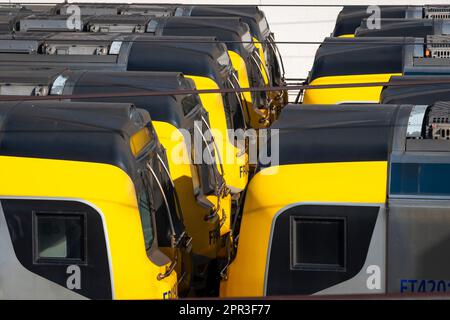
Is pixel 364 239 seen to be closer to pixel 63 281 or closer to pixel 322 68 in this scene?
pixel 63 281

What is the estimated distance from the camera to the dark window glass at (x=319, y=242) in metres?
7.83

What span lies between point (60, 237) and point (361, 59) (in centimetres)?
558

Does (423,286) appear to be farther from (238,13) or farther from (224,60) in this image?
(238,13)

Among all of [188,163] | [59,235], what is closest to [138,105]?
[188,163]

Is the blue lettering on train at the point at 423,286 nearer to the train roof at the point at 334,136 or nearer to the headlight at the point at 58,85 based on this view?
the train roof at the point at 334,136

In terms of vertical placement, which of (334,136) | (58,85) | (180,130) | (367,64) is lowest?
(334,136)

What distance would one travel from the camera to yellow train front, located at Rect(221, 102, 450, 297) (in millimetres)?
7727

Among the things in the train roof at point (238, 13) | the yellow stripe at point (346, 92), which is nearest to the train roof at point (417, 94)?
the yellow stripe at point (346, 92)

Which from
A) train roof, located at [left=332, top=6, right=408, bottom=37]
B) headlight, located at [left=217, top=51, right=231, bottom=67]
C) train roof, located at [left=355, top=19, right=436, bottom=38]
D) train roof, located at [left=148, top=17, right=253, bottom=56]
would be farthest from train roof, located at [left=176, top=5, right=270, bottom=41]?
headlight, located at [left=217, top=51, right=231, bottom=67]

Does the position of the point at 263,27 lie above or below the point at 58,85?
above

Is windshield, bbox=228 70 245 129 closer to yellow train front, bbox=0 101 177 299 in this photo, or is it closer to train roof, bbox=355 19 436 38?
train roof, bbox=355 19 436 38

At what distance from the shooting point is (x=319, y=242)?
7.85 m

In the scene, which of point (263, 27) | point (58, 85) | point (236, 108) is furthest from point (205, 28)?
point (58, 85)

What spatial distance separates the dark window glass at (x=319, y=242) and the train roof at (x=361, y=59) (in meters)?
4.83
